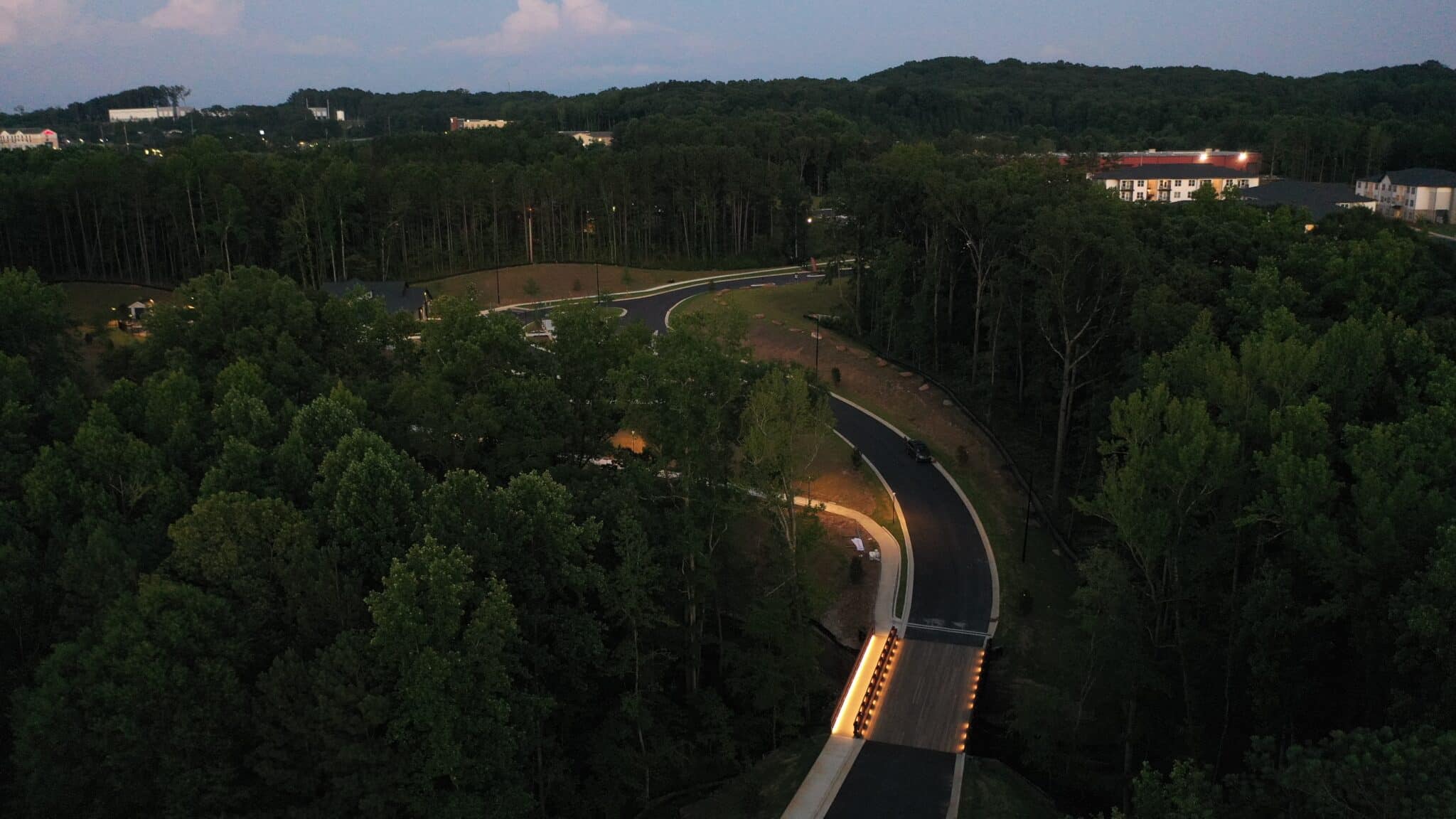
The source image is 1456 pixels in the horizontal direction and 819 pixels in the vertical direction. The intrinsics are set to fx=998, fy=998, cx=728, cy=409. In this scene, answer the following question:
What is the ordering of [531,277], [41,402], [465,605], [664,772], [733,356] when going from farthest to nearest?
1. [531,277]
2. [41,402]
3. [733,356]
4. [664,772]
5. [465,605]

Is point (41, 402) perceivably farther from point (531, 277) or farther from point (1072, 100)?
point (1072, 100)

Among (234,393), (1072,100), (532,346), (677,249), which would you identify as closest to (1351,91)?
(1072,100)

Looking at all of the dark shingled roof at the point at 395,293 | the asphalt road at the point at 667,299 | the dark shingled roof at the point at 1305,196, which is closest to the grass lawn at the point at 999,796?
the asphalt road at the point at 667,299

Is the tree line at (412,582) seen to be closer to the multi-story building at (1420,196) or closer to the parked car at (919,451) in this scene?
the parked car at (919,451)

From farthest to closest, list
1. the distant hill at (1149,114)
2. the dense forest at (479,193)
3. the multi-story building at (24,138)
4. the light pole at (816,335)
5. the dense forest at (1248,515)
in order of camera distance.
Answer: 1. the multi-story building at (24,138)
2. the distant hill at (1149,114)
3. the dense forest at (479,193)
4. the light pole at (816,335)
5. the dense forest at (1248,515)

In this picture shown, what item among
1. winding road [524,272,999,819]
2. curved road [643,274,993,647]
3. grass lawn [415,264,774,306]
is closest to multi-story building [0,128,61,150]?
grass lawn [415,264,774,306]

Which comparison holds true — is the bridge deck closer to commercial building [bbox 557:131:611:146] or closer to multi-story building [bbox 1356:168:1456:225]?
multi-story building [bbox 1356:168:1456:225]

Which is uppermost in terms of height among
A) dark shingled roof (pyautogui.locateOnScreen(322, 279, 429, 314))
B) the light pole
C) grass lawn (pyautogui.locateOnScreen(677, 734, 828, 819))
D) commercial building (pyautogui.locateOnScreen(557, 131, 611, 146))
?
commercial building (pyautogui.locateOnScreen(557, 131, 611, 146))
